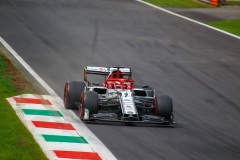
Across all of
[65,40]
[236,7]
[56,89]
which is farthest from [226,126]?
[236,7]

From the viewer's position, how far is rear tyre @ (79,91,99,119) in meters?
23.6

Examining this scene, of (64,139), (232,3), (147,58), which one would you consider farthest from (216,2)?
(64,139)

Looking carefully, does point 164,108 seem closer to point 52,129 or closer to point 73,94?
point 73,94

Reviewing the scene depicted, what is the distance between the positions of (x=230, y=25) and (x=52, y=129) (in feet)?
81.3

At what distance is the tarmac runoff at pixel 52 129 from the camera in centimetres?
2006

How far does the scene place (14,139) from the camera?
2033cm

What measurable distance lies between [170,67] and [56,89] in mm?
6855

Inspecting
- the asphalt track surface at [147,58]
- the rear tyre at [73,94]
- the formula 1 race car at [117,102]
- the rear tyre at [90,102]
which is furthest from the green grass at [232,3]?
the rear tyre at [90,102]

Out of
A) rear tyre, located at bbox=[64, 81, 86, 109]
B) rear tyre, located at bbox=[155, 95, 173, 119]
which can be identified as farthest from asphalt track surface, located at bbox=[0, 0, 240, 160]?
rear tyre, located at bbox=[64, 81, 86, 109]

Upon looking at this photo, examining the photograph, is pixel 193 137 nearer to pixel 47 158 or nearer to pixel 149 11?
pixel 47 158

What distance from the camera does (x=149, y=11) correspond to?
4762 centimetres

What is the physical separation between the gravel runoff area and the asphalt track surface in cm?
147

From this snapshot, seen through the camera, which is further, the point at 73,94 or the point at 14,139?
the point at 73,94

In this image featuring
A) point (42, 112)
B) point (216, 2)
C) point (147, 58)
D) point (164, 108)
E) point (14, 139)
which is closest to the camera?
point (14, 139)
